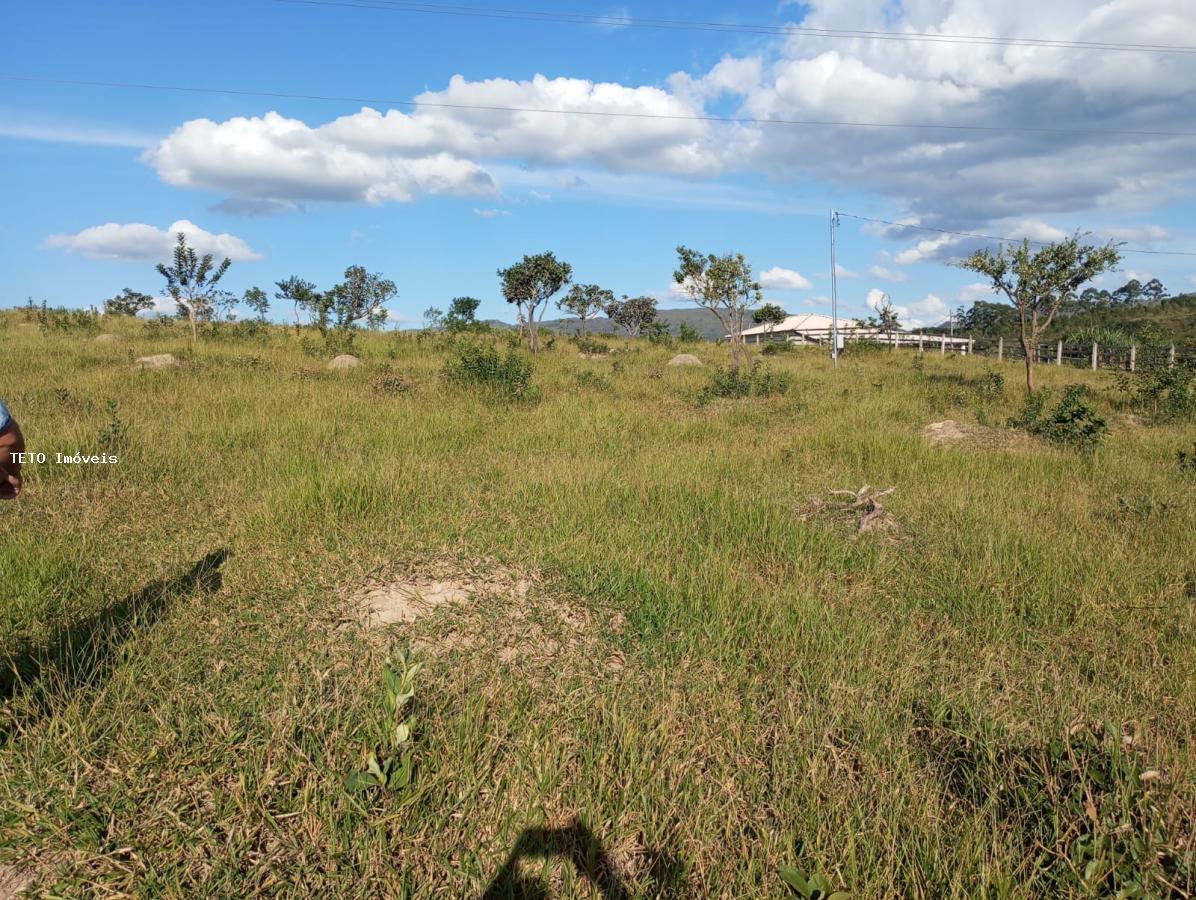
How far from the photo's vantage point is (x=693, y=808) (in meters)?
2.41

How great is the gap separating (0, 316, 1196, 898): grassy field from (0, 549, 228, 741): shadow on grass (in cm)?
3

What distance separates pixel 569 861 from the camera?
7.18ft

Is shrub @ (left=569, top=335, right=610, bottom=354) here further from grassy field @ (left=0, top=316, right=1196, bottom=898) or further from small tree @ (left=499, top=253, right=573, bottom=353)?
grassy field @ (left=0, top=316, right=1196, bottom=898)

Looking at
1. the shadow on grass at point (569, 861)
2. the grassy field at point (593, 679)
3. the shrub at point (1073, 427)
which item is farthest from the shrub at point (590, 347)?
the shadow on grass at point (569, 861)

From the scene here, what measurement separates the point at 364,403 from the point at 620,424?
362 centimetres

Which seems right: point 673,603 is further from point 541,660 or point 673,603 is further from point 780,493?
point 780,493

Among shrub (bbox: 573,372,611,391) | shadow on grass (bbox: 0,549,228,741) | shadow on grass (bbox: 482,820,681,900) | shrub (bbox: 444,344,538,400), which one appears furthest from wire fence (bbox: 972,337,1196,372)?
shadow on grass (bbox: 0,549,228,741)

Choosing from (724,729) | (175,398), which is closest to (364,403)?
(175,398)

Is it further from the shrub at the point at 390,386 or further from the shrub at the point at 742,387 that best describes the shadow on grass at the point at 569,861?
the shrub at the point at 742,387

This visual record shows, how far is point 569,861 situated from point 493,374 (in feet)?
32.9

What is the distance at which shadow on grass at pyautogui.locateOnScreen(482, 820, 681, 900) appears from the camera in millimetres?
2111

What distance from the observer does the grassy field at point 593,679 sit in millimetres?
2209

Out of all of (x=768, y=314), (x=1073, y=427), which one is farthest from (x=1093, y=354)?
(x=1073, y=427)

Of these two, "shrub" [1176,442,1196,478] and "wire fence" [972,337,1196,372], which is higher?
"wire fence" [972,337,1196,372]
